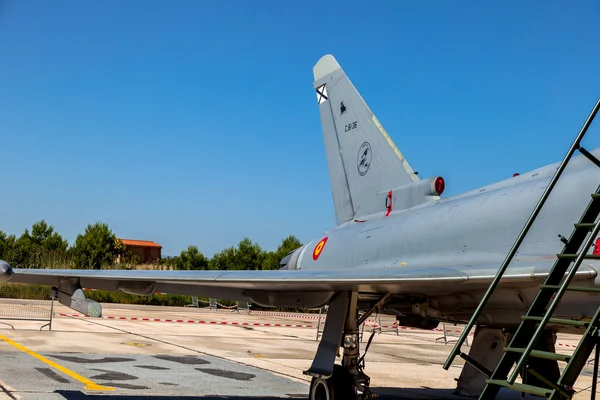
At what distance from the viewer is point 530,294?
679 cm

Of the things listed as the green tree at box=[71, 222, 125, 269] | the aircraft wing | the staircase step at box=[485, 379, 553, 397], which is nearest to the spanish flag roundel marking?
the aircraft wing

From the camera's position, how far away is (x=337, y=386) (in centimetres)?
848

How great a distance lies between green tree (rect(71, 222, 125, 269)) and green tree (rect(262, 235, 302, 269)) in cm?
1543

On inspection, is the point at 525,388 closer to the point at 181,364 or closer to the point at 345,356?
the point at 345,356

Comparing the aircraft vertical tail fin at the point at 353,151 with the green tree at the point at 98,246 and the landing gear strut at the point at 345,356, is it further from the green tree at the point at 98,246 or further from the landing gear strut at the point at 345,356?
the green tree at the point at 98,246

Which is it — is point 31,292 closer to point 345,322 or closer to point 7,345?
point 7,345

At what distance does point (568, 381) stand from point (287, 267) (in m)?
6.46

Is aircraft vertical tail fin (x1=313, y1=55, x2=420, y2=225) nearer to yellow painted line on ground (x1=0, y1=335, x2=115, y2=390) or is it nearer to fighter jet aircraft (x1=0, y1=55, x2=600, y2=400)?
fighter jet aircraft (x1=0, y1=55, x2=600, y2=400)

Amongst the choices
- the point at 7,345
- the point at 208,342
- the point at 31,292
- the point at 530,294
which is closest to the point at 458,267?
the point at 530,294

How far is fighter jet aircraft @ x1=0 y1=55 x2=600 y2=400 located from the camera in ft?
21.8

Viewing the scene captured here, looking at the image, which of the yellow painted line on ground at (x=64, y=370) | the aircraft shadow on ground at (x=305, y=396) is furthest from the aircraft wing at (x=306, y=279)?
the yellow painted line on ground at (x=64, y=370)

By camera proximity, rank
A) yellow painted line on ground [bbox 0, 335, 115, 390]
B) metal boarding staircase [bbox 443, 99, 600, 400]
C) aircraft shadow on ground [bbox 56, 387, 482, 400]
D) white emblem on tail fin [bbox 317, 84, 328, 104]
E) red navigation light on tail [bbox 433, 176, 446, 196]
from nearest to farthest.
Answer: metal boarding staircase [bbox 443, 99, 600, 400] < aircraft shadow on ground [bbox 56, 387, 482, 400] < red navigation light on tail [bbox 433, 176, 446, 196] < yellow painted line on ground [bbox 0, 335, 115, 390] < white emblem on tail fin [bbox 317, 84, 328, 104]

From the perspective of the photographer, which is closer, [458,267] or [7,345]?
[458,267]

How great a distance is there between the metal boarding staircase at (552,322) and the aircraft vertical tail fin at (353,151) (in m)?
4.44
